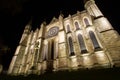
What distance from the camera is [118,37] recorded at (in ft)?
48.4

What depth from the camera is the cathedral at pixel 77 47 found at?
1464 cm

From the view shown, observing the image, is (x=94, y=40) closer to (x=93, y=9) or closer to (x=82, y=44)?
(x=82, y=44)

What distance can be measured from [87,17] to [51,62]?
12.9 metres

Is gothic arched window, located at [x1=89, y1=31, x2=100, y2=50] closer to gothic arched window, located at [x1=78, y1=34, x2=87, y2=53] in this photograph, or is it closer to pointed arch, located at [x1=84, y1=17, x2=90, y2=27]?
gothic arched window, located at [x1=78, y1=34, x2=87, y2=53]

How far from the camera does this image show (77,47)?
61.2 feet

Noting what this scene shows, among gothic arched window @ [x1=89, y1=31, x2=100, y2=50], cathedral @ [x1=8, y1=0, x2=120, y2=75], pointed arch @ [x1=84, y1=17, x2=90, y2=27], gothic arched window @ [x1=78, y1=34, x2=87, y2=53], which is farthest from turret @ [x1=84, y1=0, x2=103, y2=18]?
Answer: gothic arched window @ [x1=78, y1=34, x2=87, y2=53]

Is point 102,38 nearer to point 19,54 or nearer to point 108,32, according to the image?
point 108,32

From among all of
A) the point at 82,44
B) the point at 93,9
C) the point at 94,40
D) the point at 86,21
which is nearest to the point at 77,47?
the point at 82,44

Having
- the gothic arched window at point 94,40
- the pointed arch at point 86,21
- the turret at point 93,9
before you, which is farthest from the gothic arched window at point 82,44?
the turret at point 93,9

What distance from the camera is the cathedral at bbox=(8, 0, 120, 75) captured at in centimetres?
1464

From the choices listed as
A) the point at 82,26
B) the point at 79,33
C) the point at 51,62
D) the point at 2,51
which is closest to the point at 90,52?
the point at 79,33

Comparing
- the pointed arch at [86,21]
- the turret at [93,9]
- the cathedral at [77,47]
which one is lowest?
the cathedral at [77,47]

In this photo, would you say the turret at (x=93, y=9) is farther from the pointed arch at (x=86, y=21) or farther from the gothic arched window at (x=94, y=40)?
the gothic arched window at (x=94, y=40)

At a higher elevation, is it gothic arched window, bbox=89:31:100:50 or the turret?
the turret
